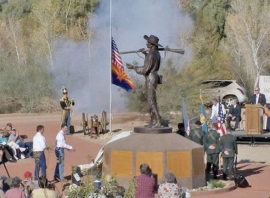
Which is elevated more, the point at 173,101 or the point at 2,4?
the point at 2,4

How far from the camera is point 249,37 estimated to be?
160 feet

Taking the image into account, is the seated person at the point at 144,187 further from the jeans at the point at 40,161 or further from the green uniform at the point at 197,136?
the green uniform at the point at 197,136

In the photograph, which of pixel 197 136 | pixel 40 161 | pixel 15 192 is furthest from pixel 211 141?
pixel 15 192

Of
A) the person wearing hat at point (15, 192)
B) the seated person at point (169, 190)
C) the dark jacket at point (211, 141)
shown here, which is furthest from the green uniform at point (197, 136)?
the person wearing hat at point (15, 192)

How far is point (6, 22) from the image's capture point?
60.0m

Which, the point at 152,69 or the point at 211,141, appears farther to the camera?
the point at 211,141

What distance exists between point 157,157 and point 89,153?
6999 mm

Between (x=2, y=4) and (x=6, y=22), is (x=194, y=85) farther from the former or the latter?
(x=2, y=4)

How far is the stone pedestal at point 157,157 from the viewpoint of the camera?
16.2m

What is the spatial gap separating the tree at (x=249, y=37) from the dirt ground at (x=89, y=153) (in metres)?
16.7

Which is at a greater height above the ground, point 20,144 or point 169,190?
point 20,144

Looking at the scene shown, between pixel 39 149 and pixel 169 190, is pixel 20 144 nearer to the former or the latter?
pixel 39 149

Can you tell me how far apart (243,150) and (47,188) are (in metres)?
13.2

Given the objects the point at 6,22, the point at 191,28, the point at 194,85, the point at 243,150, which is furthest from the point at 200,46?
the point at 243,150
